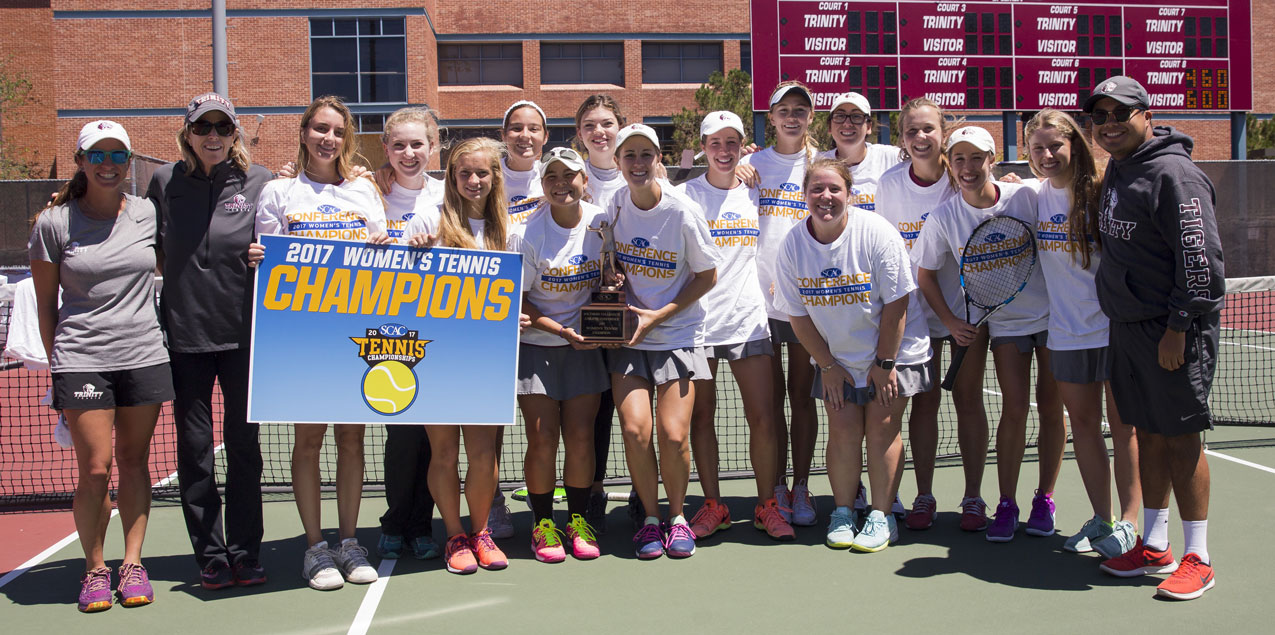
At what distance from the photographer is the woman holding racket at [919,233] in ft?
18.0

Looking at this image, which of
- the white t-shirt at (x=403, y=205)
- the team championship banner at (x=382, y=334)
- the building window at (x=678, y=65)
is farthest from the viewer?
the building window at (x=678, y=65)

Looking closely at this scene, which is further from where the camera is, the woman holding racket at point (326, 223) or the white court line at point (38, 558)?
the white court line at point (38, 558)

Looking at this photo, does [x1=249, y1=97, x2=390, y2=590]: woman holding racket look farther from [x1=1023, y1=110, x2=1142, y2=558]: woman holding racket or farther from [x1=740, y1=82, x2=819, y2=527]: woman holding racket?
[x1=1023, y1=110, x2=1142, y2=558]: woman holding racket

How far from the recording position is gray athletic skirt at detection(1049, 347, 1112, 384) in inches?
194

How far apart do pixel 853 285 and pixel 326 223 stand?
258 centimetres

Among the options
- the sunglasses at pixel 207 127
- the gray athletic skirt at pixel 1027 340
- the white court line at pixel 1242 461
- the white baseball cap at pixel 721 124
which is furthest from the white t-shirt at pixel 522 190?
the white court line at pixel 1242 461

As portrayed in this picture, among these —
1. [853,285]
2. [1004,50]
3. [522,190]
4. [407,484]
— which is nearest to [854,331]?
[853,285]

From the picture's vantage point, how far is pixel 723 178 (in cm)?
558

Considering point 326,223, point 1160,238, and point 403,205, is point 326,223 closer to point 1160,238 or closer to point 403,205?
point 403,205

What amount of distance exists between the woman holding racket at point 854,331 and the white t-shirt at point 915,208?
10.6 inches

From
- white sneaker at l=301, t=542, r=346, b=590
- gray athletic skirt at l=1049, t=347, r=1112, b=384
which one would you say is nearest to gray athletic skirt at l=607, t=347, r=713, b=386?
white sneaker at l=301, t=542, r=346, b=590

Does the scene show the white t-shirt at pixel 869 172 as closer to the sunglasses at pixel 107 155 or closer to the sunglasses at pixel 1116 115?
the sunglasses at pixel 1116 115

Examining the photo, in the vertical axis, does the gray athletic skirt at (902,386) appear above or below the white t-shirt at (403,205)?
below

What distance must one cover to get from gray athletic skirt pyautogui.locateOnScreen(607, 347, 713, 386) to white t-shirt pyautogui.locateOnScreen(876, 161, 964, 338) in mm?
1290
